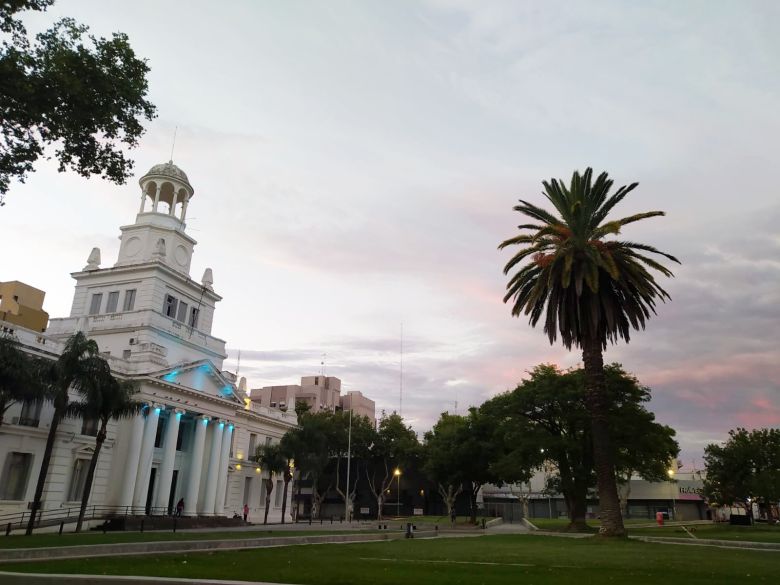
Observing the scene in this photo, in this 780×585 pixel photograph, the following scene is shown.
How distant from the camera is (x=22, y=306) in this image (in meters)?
51.2

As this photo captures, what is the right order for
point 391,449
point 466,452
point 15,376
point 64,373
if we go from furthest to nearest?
point 391,449 < point 466,452 < point 64,373 < point 15,376

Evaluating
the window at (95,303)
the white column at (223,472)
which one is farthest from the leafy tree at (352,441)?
the window at (95,303)

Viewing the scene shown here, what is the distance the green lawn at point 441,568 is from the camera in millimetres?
14000

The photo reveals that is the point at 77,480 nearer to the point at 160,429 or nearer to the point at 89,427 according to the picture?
the point at 89,427

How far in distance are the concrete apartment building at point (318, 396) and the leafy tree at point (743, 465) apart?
85.2 meters

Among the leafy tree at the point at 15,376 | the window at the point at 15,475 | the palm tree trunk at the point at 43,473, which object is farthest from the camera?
the window at the point at 15,475

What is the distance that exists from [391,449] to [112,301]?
159ft

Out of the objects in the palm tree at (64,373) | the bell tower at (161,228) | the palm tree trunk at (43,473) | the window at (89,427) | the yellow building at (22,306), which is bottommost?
the palm tree trunk at (43,473)

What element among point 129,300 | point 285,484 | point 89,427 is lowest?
point 285,484

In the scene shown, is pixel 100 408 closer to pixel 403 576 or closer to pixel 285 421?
pixel 403 576

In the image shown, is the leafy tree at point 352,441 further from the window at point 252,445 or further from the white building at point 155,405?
the window at point 252,445

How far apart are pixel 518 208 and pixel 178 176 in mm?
35874

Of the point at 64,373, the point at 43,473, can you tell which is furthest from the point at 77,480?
the point at 64,373

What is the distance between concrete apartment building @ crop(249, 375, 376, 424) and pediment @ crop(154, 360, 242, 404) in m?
82.8
